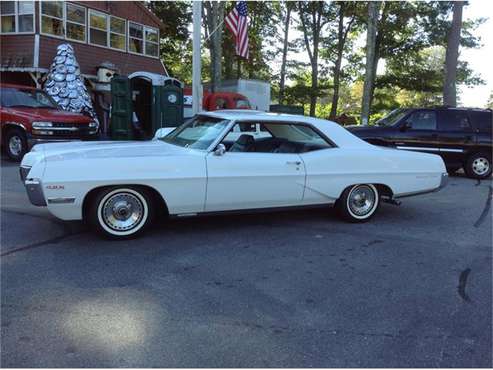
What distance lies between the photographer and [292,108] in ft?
70.7

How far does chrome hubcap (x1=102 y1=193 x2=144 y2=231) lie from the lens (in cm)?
494

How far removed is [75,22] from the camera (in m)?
19.7

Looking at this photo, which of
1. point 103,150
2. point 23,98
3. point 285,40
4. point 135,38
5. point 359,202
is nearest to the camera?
point 103,150

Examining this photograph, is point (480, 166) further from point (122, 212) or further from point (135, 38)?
point (135, 38)

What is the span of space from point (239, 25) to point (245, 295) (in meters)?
11.9

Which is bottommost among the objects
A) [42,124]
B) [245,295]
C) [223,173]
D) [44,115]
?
[245,295]

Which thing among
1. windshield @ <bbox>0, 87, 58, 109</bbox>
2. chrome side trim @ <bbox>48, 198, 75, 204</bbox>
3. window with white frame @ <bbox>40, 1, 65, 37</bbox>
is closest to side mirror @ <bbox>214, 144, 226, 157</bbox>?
chrome side trim @ <bbox>48, 198, 75, 204</bbox>

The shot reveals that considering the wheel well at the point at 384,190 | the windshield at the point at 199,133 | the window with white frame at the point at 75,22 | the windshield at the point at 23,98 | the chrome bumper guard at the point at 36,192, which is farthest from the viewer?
the window with white frame at the point at 75,22

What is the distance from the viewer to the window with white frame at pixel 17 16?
18.3 m

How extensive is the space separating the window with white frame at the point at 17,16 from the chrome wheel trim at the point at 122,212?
16.1 metres

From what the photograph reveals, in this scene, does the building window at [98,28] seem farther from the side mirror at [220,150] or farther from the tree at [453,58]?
the side mirror at [220,150]

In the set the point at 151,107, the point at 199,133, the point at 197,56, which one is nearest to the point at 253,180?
the point at 199,133

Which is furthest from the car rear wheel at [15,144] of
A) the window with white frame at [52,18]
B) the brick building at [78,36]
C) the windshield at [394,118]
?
the window with white frame at [52,18]

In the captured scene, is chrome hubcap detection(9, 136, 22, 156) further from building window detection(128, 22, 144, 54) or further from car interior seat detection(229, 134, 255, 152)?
building window detection(128, 22, 144, 54)
